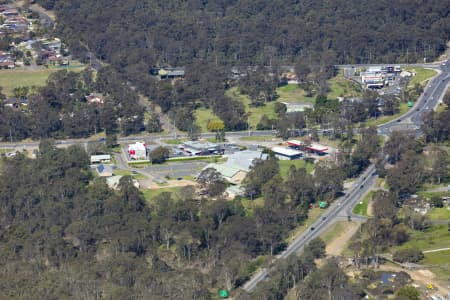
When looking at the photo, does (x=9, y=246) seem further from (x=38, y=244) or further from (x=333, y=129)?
(x=333, y=129)

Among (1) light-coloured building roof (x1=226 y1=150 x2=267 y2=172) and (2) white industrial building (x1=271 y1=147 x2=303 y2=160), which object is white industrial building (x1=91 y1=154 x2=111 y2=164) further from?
(2) white industrial building (x1=271 y1=147 x2=303 y2=160)

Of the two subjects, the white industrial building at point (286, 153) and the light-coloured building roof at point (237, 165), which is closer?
the light-coloured building roof at point (237, 165)

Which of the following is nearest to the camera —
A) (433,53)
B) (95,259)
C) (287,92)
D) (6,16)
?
(95,259)

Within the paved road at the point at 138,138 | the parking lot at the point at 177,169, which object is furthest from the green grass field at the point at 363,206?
the paved road at the point at 138,138

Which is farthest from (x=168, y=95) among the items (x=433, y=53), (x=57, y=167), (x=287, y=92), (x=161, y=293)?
(x=161, y=293)

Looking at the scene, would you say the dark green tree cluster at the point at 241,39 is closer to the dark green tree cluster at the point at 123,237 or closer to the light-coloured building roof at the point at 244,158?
the light-coloured building roof at the point at 244,158

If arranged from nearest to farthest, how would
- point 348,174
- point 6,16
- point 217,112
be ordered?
point 348,174, point 217,112, point 6,16

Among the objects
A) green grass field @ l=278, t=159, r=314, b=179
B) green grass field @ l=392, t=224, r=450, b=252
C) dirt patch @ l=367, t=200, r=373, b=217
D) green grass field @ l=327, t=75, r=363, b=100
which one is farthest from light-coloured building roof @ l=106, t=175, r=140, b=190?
green grass field @ l=327, t=75, r=363, b=100
